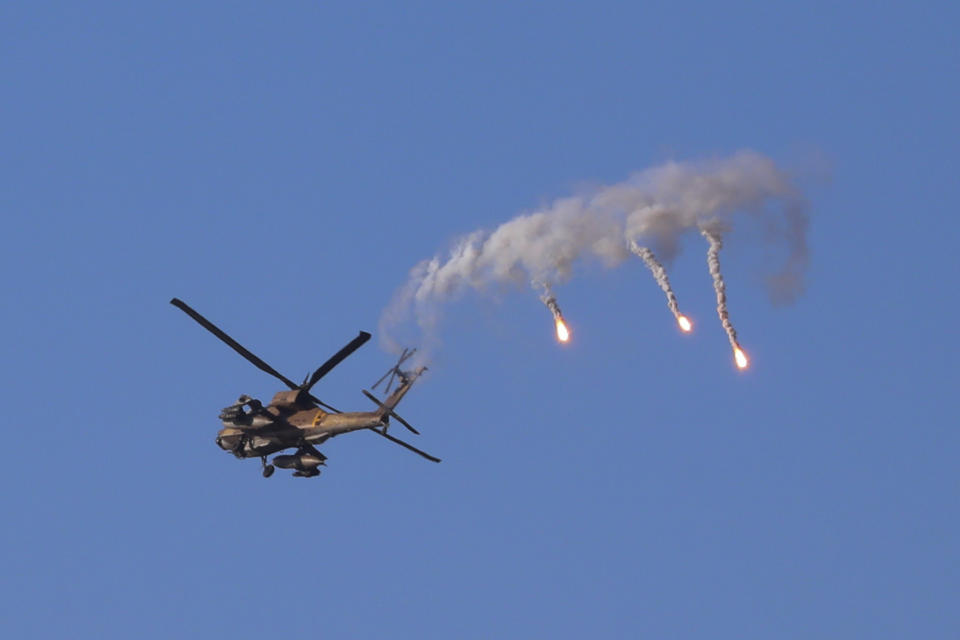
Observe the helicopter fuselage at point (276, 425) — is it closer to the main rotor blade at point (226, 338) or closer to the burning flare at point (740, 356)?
the main rotor blade at point (226, 338)

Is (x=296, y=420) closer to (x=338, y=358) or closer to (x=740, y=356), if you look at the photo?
(x=338, y=358)

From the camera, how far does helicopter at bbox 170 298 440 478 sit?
6912 cm

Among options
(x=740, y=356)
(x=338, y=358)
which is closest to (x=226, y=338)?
(x=338, y=358)

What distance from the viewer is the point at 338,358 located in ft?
232

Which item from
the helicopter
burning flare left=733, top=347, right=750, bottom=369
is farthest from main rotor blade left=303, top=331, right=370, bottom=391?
burning flare left=733, top=347, right=750, bottom=369

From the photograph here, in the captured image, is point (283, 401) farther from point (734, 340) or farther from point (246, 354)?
point (734, 340)

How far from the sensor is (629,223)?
68.3 m

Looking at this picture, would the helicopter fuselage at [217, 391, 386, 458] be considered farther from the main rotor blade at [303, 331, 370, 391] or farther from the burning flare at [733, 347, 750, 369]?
the burning flare at [733, 347, 750, 369]

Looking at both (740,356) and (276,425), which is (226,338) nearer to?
(276,425)

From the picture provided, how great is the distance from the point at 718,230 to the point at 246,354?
19.8 meters

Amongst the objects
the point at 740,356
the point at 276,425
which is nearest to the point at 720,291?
the point at 740,356

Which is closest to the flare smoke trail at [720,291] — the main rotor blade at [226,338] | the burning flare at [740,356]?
the burning flare at [740,356]

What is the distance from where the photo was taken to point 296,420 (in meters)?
71.9

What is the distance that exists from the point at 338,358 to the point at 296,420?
342 cm
